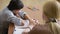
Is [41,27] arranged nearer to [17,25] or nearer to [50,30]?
[50,30]

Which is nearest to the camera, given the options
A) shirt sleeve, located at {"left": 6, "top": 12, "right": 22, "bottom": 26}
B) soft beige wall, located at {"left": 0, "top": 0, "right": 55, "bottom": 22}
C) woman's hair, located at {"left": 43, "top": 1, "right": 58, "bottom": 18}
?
woman's hair, located at {"left": 43, "top": 1, "right": 58, "bottom": 18}

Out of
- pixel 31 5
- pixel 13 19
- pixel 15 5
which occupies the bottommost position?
pixel 13 19

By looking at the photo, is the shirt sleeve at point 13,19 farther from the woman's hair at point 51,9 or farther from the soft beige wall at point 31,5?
the soft beige wall at point 31,5

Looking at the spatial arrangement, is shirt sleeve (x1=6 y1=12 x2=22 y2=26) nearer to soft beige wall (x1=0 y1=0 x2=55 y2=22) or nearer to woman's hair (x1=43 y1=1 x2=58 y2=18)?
woman's hair (x1=43 y1=1 x2=58 y2=18)

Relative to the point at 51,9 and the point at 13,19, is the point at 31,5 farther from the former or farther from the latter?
the point at 51,9

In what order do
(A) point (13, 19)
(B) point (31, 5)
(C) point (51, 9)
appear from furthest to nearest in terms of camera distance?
(B) point (31, 5), (A) point (13, 19), (C) point (51, 9)

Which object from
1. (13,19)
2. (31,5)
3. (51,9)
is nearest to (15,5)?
(13,19)

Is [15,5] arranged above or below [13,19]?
above

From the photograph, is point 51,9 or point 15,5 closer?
point 51,9

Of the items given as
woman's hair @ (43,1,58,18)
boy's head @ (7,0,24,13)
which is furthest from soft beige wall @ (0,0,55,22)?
woman's hair @ (43,1,58,18)

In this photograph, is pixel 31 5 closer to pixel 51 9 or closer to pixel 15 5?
pixel 15 5

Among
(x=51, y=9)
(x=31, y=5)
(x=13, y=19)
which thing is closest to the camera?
(x=51, y=9)

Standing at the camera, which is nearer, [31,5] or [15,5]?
[15,5]

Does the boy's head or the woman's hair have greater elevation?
the boy's head
